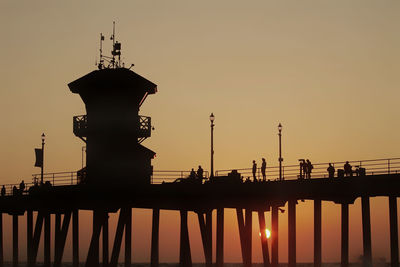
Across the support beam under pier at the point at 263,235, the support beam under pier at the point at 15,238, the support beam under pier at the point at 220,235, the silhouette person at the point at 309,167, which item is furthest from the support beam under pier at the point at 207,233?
the support beam under pier at the point at 15,238

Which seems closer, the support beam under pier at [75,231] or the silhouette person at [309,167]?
the silhouette person at [309,167]

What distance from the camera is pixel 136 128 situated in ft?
213

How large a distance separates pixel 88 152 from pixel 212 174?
9939 mm

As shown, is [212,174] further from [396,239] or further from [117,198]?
[396,239]

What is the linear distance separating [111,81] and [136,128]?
136 inches

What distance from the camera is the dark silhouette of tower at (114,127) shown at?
6344 centimetres

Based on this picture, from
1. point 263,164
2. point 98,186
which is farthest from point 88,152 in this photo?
point 263,164

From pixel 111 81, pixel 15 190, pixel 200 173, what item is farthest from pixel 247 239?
pixel 15 190

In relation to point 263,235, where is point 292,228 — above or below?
above

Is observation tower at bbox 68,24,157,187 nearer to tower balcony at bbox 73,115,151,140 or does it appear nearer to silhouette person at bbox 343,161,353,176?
tower balcony at bbox 73,115,151,140

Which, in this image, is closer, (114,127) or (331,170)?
(331,170)

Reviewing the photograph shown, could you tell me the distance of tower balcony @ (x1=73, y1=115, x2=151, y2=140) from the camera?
64875 millimetres

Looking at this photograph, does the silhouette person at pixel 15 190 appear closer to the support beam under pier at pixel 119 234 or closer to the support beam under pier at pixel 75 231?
the support beam under pier at pixel 75 231

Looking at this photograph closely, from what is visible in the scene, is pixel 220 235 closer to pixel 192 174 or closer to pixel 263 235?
pixel 192 174
